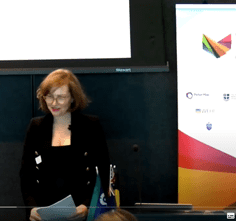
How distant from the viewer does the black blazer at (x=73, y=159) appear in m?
1.97

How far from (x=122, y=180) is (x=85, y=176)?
87cm

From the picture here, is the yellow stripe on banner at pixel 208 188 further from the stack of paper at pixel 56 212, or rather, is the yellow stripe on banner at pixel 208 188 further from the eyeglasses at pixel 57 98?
the stack of paper at pixel 56 212

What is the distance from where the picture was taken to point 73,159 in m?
1.98

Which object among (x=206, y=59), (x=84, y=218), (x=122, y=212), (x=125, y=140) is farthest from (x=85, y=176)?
(x=206, y=59)

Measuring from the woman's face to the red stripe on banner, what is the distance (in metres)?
1.17

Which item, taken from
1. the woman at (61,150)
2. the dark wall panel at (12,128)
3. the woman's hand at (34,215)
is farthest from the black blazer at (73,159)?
the woman's hand at (34,215)

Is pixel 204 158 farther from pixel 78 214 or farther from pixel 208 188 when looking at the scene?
pixel 78 214

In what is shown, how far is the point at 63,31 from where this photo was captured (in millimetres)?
2625

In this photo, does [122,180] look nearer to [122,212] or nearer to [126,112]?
[126,112]

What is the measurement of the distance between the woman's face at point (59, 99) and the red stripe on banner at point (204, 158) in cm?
117

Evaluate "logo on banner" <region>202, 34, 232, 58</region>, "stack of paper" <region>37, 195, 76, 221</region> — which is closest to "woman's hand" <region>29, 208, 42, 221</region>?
"stack of paper" <region>37, 195, 76, 221</region>

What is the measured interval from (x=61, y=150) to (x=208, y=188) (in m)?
1.44

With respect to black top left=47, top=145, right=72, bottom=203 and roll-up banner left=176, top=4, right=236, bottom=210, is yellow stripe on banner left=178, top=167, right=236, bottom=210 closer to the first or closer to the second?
roll-up banner left=176, top=4, right=236, bottom=210

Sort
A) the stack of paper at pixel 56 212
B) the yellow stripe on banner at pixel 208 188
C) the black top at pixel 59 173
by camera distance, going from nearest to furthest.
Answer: the stack of paper at pixel 56 212 < the black top at pixel 59 173 < the yellow stripe on banner at pixel 208 188
